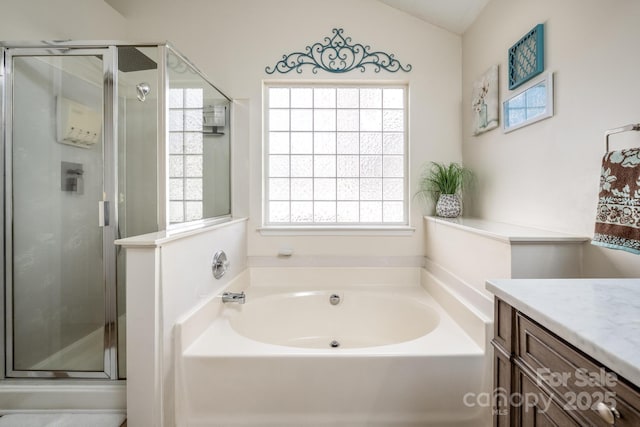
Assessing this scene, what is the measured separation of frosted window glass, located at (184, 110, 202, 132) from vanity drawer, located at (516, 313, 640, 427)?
5.90 ft

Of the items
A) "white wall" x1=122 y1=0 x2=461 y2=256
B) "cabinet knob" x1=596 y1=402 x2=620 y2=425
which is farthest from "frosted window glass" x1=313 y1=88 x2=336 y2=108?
"cabinet knob" x1=596 y1=402 x2=620 y2=425

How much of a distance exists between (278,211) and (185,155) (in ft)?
3.14

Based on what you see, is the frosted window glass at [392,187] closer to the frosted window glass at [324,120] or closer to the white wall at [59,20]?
the frosted window glass at [324,120]

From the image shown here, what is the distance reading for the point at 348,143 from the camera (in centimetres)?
260

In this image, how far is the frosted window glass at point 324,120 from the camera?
8.48 feet

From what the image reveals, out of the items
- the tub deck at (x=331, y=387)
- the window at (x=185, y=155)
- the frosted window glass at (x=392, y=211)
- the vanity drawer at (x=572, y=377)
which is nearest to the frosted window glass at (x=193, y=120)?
the window at (x=185, y=155)

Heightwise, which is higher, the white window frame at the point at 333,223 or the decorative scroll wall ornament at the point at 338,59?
the decorative scroll wall ornament at the point at 338,59

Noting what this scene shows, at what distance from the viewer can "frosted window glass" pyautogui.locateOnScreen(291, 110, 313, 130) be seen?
8.47ft

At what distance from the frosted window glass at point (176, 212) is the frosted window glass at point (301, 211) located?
3.33ft

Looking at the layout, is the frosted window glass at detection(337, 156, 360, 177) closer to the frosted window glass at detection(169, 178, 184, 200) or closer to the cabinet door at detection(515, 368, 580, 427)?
the frosted window glass at detection(169, 178, 184, 200)

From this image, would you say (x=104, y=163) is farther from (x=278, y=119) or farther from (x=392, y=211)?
(x=392, y=211)

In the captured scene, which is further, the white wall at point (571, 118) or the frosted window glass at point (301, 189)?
the frosted window glass at point (301, 189)

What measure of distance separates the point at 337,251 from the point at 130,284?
1.52 metres

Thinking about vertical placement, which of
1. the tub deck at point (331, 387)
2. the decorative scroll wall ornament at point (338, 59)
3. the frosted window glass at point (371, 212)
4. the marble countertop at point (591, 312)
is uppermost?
the decorative scroll wall ornament at point (338, 59)
